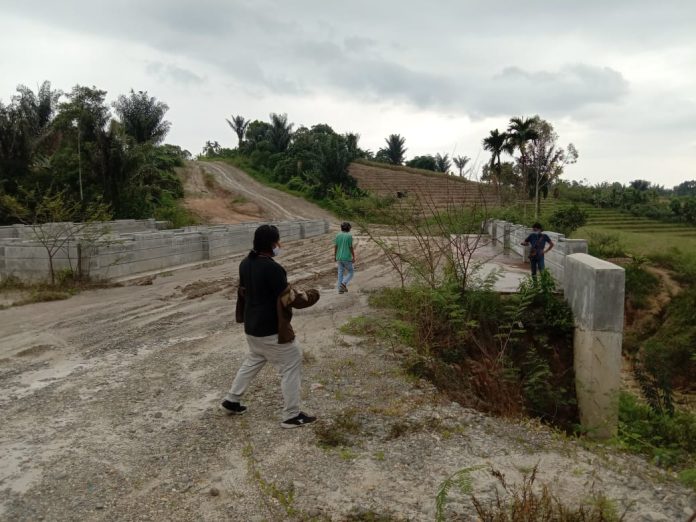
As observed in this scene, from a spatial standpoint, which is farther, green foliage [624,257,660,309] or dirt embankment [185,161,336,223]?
dirt embankment [185,161,336,223]

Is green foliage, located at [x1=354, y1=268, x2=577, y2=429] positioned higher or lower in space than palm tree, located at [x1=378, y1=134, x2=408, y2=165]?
lower

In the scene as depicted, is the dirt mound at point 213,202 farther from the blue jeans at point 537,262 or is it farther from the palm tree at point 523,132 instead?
the blue jeans at point 537,262

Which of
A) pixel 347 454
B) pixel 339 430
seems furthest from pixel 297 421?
pixel 347 454

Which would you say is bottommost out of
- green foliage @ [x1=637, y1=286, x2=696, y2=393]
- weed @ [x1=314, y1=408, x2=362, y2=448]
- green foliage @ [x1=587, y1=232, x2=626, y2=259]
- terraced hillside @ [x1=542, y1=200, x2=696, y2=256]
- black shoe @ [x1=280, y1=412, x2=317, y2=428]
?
green foliage @ [x1=637, y1=286, x2=696, y2=393]

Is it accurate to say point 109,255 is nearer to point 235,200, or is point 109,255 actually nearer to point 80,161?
point 80,161

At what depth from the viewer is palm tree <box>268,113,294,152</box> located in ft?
173

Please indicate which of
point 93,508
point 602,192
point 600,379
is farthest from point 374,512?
point 602,192

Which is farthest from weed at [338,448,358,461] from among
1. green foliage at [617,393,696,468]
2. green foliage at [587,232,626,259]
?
green foliage at [587,232,626,259]

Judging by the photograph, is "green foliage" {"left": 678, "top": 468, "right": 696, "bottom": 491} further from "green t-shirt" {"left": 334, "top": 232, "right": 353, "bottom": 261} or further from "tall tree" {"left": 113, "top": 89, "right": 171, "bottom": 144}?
"tall tree" {"left": 113, "top": 89, "right": 171, "bottom": 144}

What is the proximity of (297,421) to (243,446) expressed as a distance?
1.71 feet

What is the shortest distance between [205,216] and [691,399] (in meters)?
30.0

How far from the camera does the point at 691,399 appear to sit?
31.7 ft

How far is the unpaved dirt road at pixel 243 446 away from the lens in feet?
11.1

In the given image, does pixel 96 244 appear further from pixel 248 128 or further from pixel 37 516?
pixel 248 128
